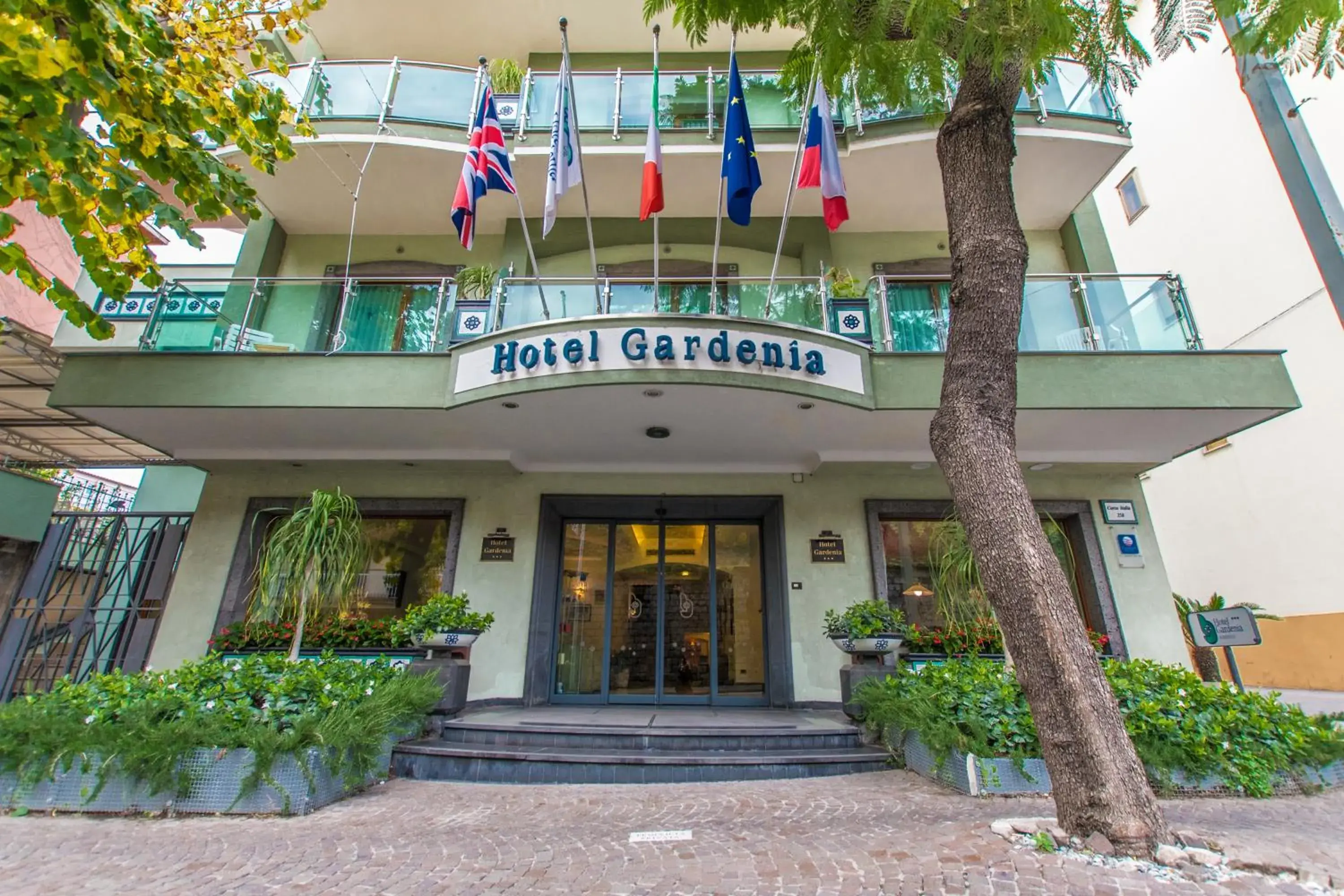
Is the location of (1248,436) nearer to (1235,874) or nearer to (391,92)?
(1235,874)

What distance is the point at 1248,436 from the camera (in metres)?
11.8

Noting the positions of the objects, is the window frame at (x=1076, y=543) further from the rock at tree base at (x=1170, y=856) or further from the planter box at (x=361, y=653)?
the planter box at (x=361, y=653)

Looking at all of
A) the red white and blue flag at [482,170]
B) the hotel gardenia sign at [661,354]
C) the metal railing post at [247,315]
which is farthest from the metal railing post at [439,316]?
the metal railing post at [247,315]

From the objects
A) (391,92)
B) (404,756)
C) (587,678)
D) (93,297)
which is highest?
(391,92)

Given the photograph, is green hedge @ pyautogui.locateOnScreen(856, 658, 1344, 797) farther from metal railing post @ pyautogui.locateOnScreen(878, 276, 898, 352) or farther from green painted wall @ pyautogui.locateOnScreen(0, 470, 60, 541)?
green painted wall @ pyautogui.locateOnScreen(0, 470, 60, 541)

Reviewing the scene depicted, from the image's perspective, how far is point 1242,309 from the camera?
1208 centimetres

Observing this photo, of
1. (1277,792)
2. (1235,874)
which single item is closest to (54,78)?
(1235,874)

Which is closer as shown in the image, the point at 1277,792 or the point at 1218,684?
the point at 1277,792

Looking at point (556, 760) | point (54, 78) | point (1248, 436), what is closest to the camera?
point (54, 78)

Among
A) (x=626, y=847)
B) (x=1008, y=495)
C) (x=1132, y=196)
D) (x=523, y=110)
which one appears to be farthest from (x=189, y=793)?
(x=1132, y=196)

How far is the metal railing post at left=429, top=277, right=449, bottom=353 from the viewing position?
22.5 feet

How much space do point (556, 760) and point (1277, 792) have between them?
5.60m

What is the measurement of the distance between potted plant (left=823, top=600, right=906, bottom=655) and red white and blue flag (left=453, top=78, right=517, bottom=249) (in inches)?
234

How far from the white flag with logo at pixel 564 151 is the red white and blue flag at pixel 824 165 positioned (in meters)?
2.55
